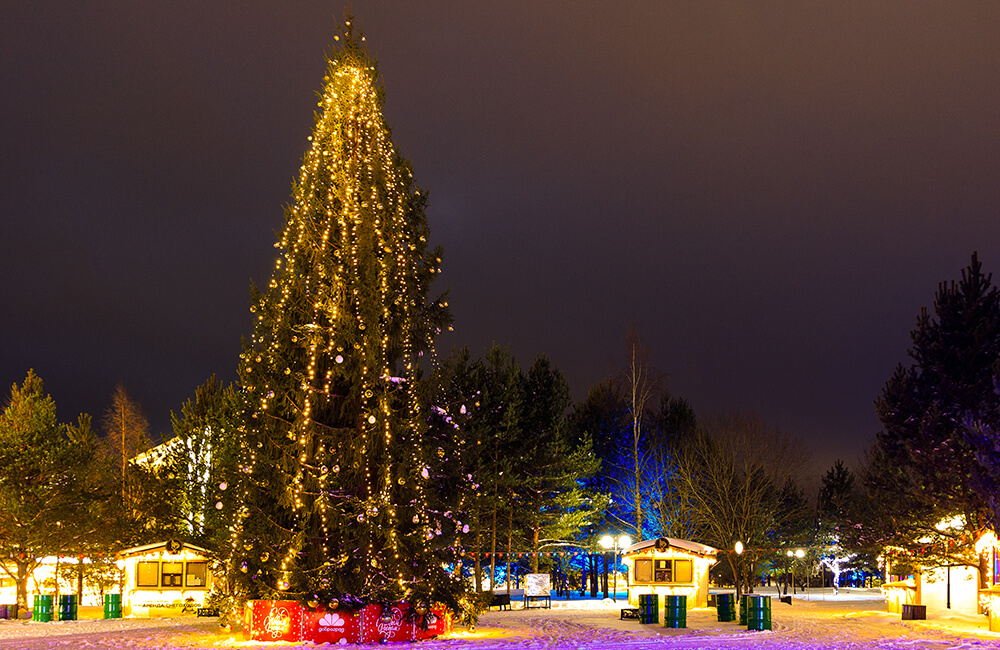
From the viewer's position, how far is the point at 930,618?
29812mm

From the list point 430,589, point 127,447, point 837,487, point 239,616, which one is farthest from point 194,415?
point 837,487

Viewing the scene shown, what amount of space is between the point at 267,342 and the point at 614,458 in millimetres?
32775

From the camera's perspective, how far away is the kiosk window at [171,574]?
30.8 meters

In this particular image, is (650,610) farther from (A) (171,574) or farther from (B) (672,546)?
(A) (171,574)

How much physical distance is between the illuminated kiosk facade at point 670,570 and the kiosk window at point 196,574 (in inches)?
609

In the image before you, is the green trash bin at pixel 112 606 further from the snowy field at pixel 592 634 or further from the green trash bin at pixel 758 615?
the green trash bin at pixel 758 615

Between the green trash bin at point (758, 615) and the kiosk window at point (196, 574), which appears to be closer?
the green trash bin at point (758, 615)

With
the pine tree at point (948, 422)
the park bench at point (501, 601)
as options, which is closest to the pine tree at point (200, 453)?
the park bench at point (501, 601)

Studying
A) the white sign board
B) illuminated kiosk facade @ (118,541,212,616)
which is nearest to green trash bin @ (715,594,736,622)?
the white sign board

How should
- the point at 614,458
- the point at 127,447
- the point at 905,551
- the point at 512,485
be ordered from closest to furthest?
1. the point at 905,551
2. the point at 512,485
3. the point at 127,447
4. the point at 614,458

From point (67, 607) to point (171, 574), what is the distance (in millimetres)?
4299

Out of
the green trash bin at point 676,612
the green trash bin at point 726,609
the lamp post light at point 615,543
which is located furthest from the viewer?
the lamp post light at point 615,543

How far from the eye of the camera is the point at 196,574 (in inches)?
1229

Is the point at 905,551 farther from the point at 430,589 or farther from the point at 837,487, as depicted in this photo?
the point at 837,487
